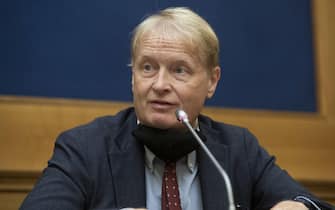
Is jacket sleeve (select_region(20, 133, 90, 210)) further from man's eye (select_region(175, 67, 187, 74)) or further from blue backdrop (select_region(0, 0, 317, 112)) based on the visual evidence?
blue backdrop (select_region(0, 0, 317, 112))

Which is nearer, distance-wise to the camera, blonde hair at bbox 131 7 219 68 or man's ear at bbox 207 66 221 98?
blonde hair at bbox 131 7 219 68

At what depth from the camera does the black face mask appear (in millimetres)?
2035

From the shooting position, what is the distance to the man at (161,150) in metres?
1.98

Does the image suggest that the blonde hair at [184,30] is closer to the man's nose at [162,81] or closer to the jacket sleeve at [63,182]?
the man's nose at [162,81]

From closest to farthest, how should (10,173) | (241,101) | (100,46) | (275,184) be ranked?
(275,184)
(10,173)
(100,46)
(241,101)

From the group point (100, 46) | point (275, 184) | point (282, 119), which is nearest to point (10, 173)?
point (100, 46)

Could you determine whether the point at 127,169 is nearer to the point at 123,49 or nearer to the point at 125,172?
the point at 125,172

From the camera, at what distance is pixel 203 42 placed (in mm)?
2084

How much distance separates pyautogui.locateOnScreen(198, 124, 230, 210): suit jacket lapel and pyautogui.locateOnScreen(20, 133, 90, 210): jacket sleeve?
34 centimetres

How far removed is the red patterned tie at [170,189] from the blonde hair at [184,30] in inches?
13.1

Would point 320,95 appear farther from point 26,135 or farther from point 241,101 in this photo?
point 26,135

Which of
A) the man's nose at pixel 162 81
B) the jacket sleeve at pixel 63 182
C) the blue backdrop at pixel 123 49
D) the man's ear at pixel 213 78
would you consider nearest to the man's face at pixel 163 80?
the man's nose at pixel 162 81

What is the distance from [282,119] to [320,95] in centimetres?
23

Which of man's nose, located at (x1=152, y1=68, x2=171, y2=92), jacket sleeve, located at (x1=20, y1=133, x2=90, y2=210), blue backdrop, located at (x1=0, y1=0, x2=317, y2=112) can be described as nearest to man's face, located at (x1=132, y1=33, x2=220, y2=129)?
man's nose, located at (x1=152, y1=68, x2=171, y2=92)
